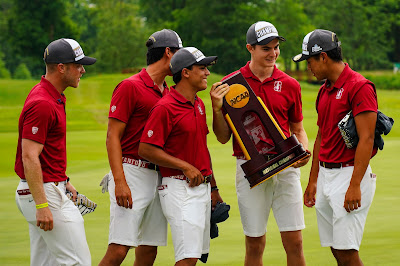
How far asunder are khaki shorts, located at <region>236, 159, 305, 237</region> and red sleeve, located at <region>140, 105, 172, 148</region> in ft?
3.60

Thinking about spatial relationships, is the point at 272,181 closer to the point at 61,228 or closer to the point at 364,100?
the point at 364,100

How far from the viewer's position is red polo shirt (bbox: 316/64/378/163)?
5.71m

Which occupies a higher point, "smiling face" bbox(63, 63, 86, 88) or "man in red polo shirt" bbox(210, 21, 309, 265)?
"smiling face" bbox(63, 63, 86, 88)

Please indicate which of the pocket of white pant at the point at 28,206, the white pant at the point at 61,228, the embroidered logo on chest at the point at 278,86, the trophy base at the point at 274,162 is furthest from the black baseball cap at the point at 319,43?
the pocket of white pant at the point at 28,206

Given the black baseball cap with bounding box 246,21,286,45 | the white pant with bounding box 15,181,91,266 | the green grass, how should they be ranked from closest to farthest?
the white pant with bounding box 15,181,91,266, the black baseball cap with bounding box 246,21,286,45, the green grass

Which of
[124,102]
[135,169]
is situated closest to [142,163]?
[135,169]

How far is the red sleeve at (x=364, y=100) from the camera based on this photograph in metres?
5.66

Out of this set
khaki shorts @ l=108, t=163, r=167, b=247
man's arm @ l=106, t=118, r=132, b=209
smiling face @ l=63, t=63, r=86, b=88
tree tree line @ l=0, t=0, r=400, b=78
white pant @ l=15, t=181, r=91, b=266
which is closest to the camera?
white pant @ l=15, t=181, r=91, b=266

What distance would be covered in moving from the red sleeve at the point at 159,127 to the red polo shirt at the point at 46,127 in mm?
685

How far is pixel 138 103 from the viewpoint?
619cm

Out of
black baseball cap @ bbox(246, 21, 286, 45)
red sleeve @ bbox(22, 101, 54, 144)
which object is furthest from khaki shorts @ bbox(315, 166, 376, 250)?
red sleeve @ bbox(22, 101, 54, 144)

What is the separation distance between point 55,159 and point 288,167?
2.08 metres

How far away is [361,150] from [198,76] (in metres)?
1.43

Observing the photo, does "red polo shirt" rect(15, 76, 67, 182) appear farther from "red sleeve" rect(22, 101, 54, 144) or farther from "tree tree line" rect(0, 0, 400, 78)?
"tree tree line" rect(0, 0, 400, 78)
